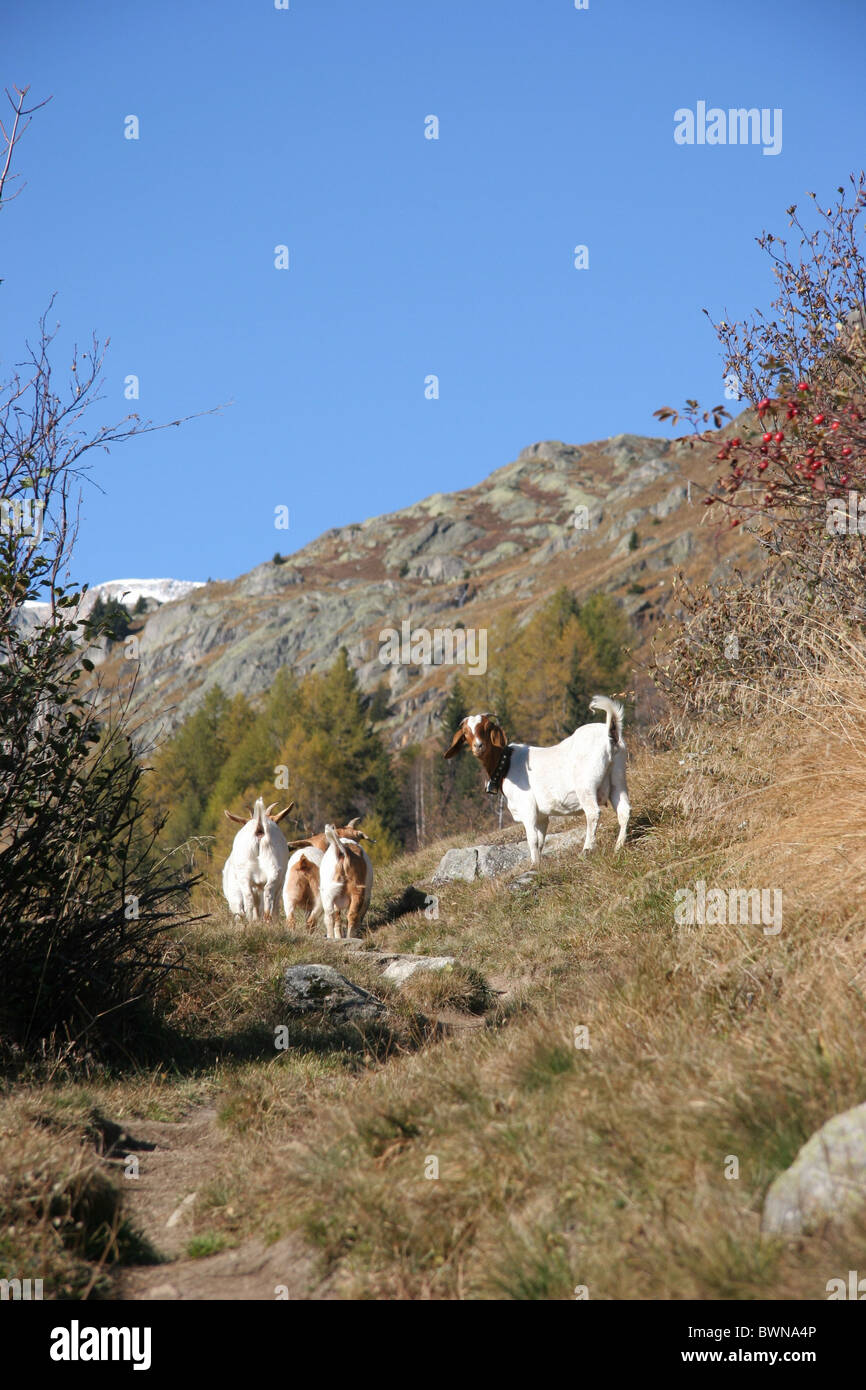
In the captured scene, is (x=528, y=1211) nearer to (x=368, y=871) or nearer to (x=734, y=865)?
(x=734, y=865)

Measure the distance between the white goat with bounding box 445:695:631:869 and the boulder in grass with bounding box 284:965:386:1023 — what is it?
370cm

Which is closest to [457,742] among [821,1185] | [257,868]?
[257,868]

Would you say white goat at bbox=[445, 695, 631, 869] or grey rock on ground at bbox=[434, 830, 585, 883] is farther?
grey rock on ground at bbox=[434, 830, 585, 883]

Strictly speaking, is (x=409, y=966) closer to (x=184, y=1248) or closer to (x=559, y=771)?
(x=559, y=771)

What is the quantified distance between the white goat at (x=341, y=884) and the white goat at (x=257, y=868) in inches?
23.2

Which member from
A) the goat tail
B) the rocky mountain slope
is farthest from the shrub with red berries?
the rocky mountain slope

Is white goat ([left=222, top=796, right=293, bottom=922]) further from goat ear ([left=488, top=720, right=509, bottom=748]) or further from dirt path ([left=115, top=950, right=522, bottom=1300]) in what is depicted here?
dirt path ([left=115, top=950, right=522, bottom=1300])

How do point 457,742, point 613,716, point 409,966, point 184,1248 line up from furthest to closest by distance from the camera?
point 457,742, point 613,716, point 409,966, point 184,1248

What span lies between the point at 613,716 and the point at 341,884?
12.1 feet

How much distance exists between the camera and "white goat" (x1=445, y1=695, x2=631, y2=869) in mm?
11820

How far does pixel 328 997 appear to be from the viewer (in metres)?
8.13

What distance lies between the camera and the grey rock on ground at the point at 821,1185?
10.5ft

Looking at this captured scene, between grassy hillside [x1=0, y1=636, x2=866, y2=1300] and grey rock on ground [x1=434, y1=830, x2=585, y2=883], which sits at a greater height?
grey rock on ground [x1=434, y1=830, x2=585, y2=883]

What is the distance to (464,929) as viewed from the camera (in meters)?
11.9
